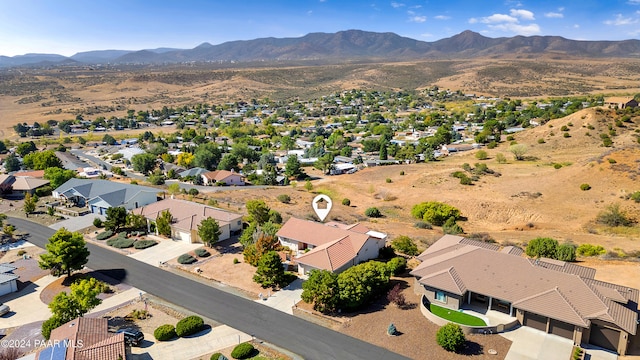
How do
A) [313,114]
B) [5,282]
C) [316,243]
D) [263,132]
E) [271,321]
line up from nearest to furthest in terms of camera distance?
[271,321] < [5,282] < [316,243] < [263,132] < [313,114]

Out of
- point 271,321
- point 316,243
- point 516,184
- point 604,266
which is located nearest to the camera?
point 271,321

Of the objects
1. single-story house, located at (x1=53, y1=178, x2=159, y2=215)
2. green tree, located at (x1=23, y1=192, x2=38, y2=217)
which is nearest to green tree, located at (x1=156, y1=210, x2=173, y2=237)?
single-story house, located at (x1=53, y1=178, x2=159, y2=215)

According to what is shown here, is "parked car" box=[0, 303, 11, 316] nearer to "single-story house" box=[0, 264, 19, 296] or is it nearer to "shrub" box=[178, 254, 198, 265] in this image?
"single-story house" box=[0, 264, 19, 296]

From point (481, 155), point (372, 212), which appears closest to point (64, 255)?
point (372, 212)

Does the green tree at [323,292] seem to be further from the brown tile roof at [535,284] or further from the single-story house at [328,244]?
the brown tile roof at [535,284]

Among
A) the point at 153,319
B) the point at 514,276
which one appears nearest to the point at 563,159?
the point at 514,276

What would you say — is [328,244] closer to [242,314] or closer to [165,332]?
[242,314]

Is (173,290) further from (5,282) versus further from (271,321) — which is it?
(5,282)

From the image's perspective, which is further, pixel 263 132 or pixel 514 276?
pixel 263 132
